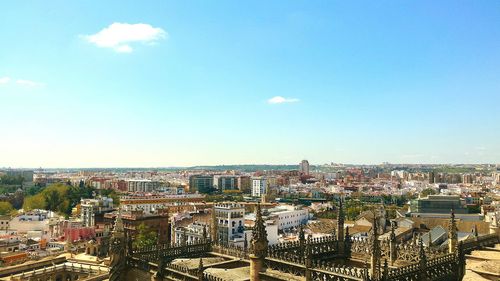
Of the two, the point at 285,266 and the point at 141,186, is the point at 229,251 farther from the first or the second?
the point at 141,186

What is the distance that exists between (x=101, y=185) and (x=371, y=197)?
371 feet

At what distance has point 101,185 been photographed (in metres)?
190

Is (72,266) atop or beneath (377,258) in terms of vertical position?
beneath

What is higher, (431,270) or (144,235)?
(431,270)

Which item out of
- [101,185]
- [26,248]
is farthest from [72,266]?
[101,185]

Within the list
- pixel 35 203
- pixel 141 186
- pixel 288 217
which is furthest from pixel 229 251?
pixel 141 186

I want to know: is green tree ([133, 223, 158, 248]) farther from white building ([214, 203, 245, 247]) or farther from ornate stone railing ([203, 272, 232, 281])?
ornate stone railing ([203, 272, 232, 281])

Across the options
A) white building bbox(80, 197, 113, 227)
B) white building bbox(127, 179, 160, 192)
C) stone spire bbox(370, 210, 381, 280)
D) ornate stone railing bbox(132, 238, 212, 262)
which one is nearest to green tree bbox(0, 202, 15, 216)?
white building bbox(80, 197, 113, 227)

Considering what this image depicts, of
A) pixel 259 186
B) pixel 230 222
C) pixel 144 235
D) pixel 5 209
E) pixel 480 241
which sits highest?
pixel 480 241

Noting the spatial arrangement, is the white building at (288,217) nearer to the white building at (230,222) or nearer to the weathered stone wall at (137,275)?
the white building at (230,222)

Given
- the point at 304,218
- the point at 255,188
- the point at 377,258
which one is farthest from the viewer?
the point at 255,188

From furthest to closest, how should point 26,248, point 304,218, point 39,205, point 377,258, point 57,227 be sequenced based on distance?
point 39,205 → point 304,218 → point 57,227 → point 26,248 → point 377,258

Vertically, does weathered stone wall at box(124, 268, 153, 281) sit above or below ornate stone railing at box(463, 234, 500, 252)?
below

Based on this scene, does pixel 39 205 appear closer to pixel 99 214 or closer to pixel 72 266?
pixel 99 214
